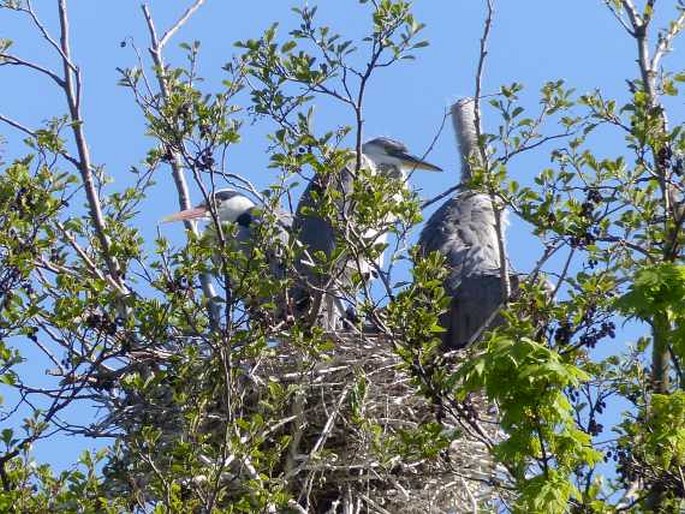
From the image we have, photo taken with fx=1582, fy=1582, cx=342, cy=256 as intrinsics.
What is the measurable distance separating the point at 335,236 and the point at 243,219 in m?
2.20

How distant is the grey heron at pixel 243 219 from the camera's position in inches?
270

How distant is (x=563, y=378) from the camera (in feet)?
16.8

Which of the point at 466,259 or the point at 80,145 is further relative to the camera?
the point at 466,259

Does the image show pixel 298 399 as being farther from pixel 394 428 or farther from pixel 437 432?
pixel 437 432

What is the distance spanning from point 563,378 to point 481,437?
0.76m

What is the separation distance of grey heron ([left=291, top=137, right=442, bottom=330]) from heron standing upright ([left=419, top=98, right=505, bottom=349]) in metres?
0.46

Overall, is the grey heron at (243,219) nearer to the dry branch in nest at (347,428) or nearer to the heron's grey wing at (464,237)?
the dry branch in nest at (347,428)

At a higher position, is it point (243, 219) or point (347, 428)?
point (243, 219)

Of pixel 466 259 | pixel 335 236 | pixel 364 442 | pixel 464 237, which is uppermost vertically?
pixel 464 237

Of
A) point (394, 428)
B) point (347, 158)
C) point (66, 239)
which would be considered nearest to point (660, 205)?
point (347, 158)

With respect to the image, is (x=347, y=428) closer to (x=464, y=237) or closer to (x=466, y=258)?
(x=466, y=258)

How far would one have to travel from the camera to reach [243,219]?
9891 millimetres

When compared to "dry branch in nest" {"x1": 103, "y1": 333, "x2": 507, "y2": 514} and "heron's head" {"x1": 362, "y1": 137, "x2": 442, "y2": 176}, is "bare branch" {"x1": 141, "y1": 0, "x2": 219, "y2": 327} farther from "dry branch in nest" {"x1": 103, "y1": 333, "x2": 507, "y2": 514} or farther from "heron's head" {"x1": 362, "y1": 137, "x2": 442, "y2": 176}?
"heron's head" {"x1": 362, "y1": 137, "x2": 442, "y2": 176}

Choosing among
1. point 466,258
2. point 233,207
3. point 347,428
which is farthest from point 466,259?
point 347,428
